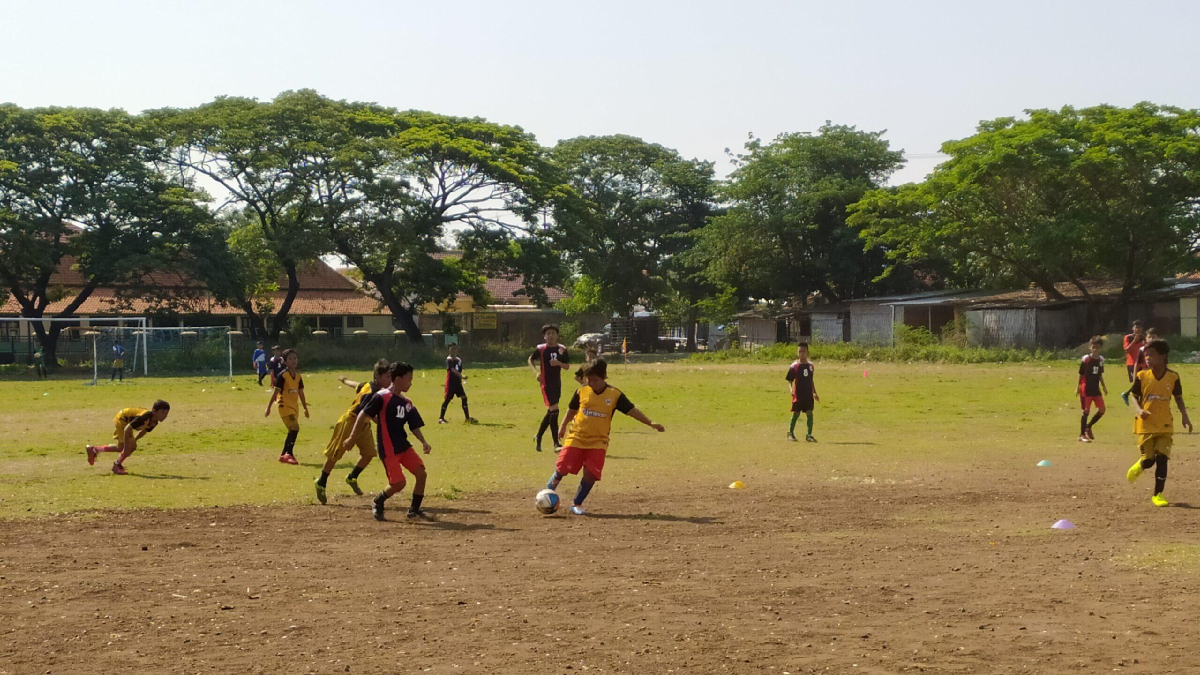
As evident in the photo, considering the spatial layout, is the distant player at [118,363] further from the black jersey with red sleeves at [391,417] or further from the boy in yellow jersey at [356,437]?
the black jersey with red sleeves at [391,417]

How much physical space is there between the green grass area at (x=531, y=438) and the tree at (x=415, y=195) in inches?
783

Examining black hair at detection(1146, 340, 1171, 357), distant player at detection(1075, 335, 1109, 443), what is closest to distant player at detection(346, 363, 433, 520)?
black hair at detection(1146, 340, 1171, 357)

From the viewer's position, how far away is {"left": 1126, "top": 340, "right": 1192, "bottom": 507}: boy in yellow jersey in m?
11.8

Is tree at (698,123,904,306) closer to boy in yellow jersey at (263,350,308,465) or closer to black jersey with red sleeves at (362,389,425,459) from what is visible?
boy in yellow jersey at (263,350,308,465)

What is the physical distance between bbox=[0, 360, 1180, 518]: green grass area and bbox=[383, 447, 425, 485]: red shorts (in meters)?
1.69

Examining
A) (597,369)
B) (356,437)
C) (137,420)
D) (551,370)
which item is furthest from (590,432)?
(137,420)

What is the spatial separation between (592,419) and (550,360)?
5441mm

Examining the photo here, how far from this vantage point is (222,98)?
183 ft

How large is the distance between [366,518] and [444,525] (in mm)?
879

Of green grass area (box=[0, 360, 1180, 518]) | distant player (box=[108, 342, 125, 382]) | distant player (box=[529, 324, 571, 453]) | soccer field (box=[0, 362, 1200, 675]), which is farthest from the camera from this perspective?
distant player (box=[108, 342, 125, 382])

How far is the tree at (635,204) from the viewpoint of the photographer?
2943 inches

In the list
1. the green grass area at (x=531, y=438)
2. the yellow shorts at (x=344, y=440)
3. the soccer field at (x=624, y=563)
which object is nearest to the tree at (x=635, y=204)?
the green grass area at (x=531, y=438)

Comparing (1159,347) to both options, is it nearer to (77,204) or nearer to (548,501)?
(548,501)

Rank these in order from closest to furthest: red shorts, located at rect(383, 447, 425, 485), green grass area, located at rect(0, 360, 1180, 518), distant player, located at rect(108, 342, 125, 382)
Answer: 1. red shorts, located at rect(383, 447, 425, 485)
2. green grass area, located at rect(0, 360, 1180, 518)
3. distant player, located at rect(108, 342, 125, 382)
